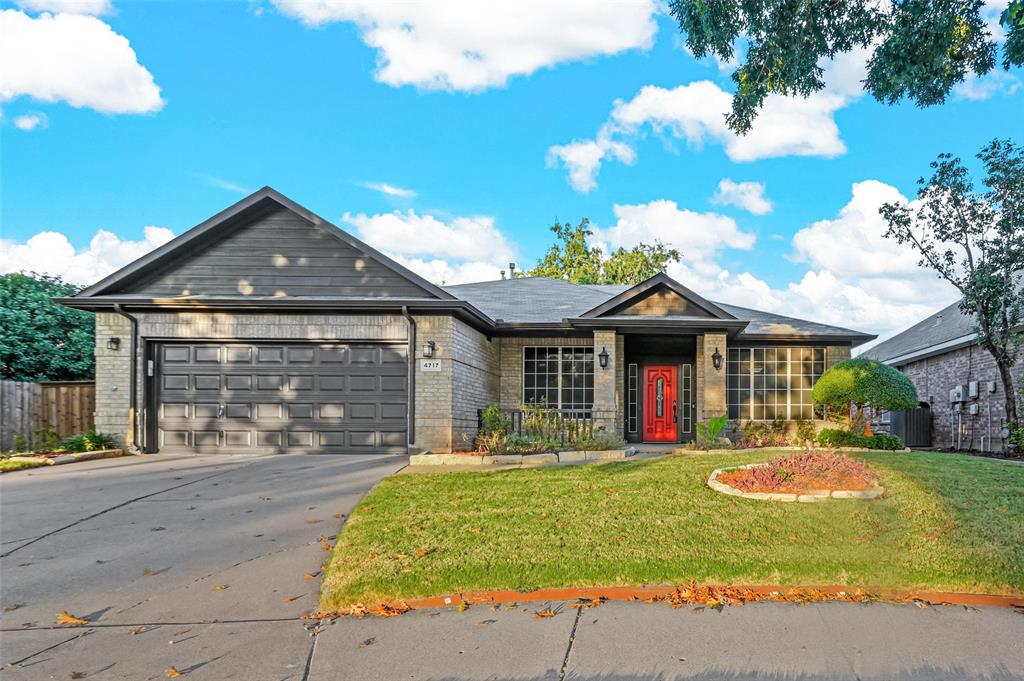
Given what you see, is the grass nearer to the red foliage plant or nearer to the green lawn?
the green lawn

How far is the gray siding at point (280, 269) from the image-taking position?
507 inches

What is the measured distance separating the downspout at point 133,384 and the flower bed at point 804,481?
34.9ft

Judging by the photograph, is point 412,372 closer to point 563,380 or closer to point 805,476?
point 563,380

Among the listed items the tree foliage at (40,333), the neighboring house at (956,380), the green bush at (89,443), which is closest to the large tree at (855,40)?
the neighboring house at (956,380)

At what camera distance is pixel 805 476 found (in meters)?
7.34

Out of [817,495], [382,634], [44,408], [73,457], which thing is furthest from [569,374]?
[382,634]

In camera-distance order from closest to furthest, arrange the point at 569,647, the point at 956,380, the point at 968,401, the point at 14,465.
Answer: the point at 569,647 → the point at 14,465 → the point at 968,401 → the point at 956,380

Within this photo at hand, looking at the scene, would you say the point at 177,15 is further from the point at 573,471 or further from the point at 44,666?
the point at 44,666

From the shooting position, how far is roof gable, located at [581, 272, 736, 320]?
14.3 m

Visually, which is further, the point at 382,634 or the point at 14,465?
the point at 14,465

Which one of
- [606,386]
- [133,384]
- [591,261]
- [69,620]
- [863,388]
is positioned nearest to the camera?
[69,620]

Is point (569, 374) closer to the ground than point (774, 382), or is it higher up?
higher up

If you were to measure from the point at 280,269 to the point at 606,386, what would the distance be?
7.34m

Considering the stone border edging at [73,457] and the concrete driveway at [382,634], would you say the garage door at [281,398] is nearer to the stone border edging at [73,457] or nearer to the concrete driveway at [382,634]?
the stone border edging at [73,457]
